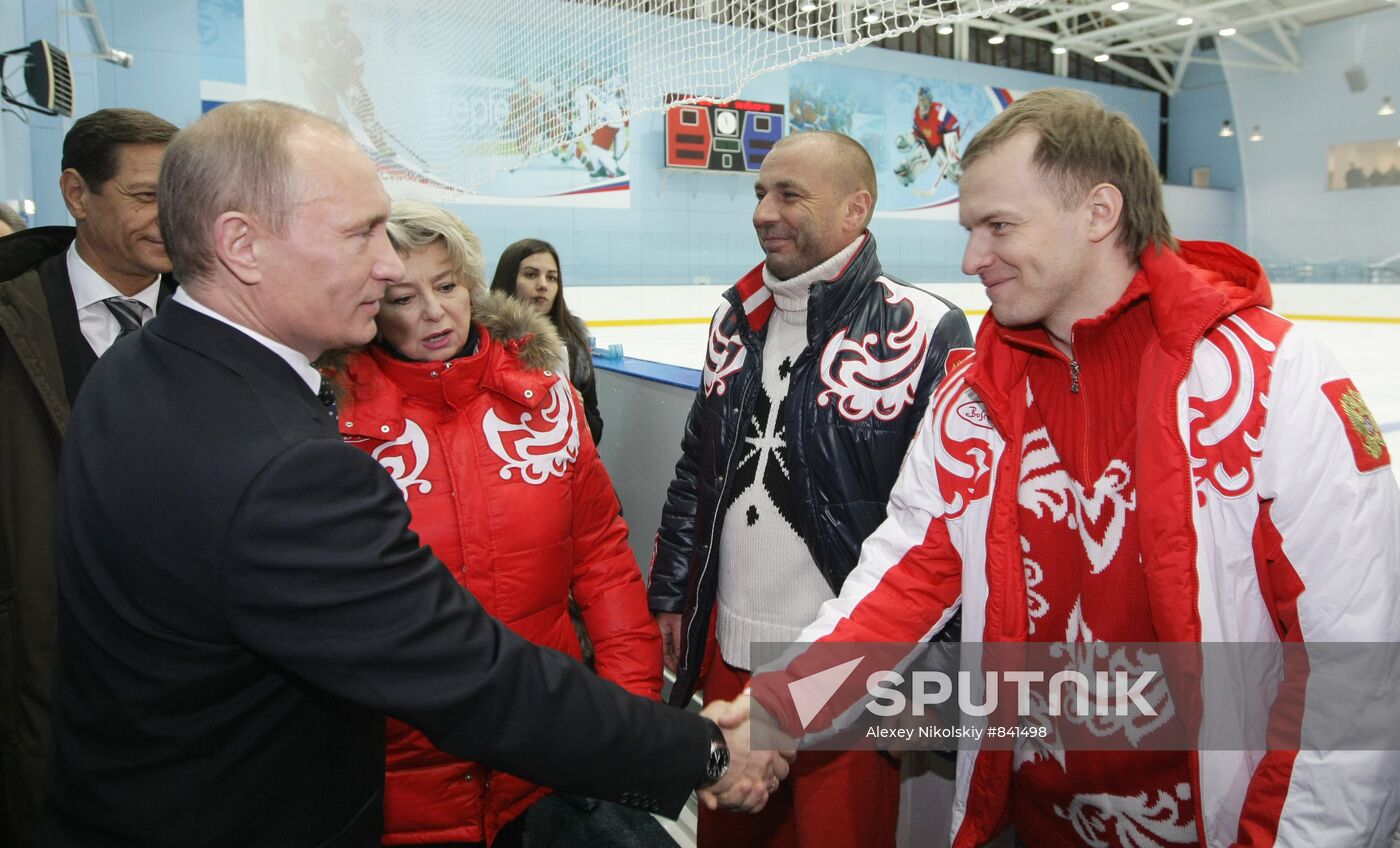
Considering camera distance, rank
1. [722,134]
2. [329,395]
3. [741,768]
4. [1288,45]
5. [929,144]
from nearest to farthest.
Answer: [741,768] < [329,395] < [1288,45] < [722,134] < [929,144]

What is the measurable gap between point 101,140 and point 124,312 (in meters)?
0.37

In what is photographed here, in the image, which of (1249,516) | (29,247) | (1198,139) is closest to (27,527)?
(29,247)

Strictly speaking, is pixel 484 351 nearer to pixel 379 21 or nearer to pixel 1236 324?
pixel 1236 324

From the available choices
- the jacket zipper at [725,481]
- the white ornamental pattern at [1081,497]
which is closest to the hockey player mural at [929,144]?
the jacket zipper at [725,481]

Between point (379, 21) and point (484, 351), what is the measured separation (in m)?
3.81

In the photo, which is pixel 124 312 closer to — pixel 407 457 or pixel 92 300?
pixel 92 300

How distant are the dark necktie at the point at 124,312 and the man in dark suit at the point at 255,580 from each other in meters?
0.99

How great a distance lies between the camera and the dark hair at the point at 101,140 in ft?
6.13

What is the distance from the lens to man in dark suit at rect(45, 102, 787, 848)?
2.92 feet

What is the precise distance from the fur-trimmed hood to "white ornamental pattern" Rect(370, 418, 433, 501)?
240mm

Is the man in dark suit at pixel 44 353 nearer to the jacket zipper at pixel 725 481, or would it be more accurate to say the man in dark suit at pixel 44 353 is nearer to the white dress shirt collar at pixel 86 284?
the white dress shirt collar at pixel 86 284

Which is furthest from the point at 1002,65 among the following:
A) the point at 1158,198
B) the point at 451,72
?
the point at 1158,198

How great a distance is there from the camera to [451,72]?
4910 millimetres

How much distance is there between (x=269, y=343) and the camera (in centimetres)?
100
